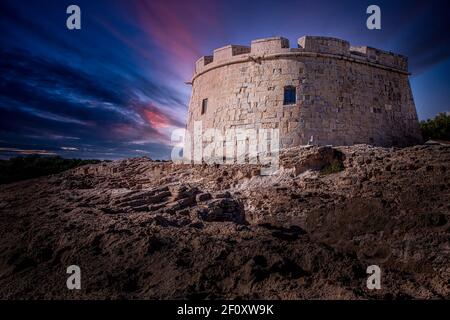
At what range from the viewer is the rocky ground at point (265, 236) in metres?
5.17

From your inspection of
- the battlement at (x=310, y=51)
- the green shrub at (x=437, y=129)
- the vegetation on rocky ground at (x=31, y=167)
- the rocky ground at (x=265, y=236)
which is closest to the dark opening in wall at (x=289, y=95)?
the battlement at (x=310, y=51)

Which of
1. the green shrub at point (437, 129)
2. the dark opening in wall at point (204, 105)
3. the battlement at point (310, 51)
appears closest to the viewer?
the battlement at point (310, 51)

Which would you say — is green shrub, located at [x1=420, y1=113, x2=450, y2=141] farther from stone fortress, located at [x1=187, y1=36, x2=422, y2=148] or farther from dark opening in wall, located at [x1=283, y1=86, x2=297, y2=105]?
dark opening in wall, located at [x1=283, y1=86, x2=297, y2=105]

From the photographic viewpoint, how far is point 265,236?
647 centimetres

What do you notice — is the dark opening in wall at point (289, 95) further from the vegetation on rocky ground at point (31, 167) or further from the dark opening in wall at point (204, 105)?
the vegetation on rocky ground at point (31, 167)

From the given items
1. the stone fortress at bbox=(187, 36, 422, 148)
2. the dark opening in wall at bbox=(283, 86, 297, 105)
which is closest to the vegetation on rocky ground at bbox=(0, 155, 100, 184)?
the stone fortress at bbox=(187, 36, 422, 148)

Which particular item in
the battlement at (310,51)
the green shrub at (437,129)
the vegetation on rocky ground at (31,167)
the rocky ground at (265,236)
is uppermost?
the battlement at (310,51)

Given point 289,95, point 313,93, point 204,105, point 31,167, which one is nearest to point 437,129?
point 313,93

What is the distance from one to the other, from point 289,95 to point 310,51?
7.05 ft

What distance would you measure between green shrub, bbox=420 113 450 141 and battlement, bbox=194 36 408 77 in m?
6.38

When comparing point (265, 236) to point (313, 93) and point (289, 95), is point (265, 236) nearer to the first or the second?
point (289, 95)
